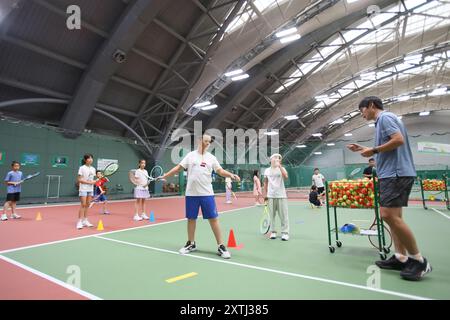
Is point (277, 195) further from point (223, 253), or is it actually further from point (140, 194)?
point (140, 194)

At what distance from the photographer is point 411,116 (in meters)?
39.8

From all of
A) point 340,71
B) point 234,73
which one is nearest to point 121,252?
point 234,73

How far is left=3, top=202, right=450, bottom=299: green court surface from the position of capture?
2.73 meters

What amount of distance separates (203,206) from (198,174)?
550 mm

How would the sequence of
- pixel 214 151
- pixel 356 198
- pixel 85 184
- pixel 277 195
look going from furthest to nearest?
1. pixel 214 151
2. pixel 85 184
3. pixel 277 195
4. pixel 356 198

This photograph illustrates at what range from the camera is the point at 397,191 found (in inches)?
122

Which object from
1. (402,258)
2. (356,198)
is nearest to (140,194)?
(356,198)

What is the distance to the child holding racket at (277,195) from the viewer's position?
219 inches

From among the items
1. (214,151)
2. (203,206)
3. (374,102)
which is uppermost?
(214,151)

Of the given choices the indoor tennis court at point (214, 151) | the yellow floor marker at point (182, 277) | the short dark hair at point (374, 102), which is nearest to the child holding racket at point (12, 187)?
the indoor tennis court at point (214, 151)

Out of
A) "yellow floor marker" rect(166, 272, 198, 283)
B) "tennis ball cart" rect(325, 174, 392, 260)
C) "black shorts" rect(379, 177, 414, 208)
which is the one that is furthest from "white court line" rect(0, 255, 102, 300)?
"tennis ball cart" rect(325, 174, 392, 260)

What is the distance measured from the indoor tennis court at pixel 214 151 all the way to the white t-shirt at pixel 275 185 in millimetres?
53

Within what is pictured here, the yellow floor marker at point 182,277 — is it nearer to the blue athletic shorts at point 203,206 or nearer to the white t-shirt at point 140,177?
the blue athletic shorts at point 203,206

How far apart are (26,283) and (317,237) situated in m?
5.23
